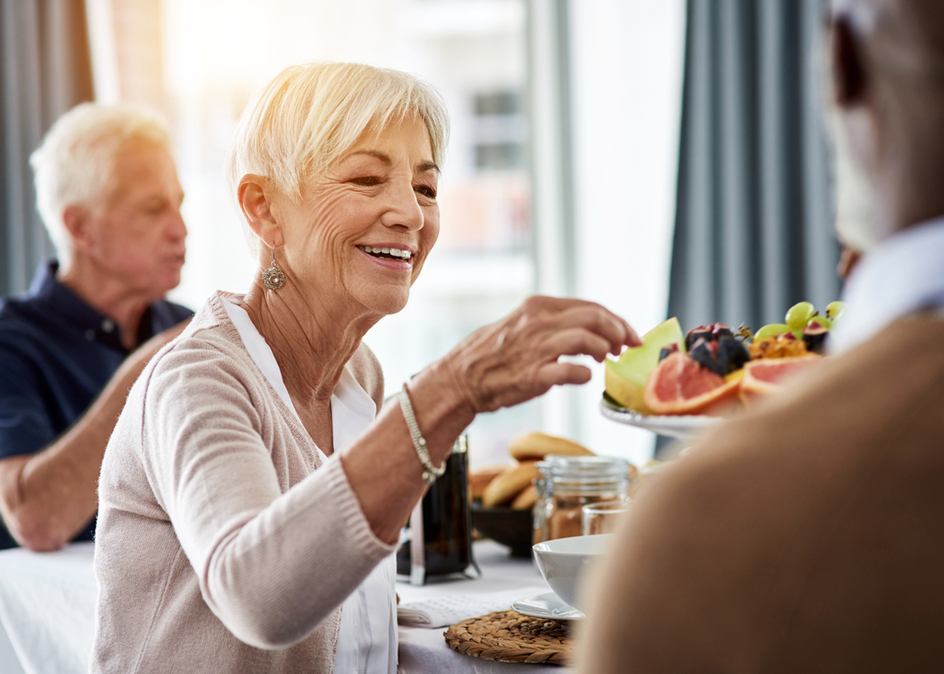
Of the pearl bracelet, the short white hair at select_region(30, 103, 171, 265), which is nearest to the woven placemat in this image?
the pearl bracelet

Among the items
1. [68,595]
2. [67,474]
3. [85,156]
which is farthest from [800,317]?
[85,156]

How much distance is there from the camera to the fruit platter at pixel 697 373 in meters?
0.76

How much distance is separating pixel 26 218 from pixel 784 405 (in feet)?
11.7

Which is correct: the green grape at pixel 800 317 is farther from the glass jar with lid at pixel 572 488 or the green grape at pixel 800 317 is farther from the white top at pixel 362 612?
the white top at pixel 362 612

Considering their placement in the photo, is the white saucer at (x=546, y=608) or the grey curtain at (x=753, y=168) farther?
the grey curtain at (x=753, y=168)

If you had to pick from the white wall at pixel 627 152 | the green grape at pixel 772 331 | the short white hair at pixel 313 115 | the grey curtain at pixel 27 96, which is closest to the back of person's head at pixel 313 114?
the short white hair at pixel 313 115

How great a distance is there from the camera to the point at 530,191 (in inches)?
143

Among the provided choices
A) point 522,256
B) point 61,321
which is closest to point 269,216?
point 61,321

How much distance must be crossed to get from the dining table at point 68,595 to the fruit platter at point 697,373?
436mm

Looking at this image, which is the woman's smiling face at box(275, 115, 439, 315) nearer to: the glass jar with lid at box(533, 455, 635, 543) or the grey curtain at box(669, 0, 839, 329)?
the glass jar with lid at box(533, 455, 635, 543)

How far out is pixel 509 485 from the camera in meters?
1.46

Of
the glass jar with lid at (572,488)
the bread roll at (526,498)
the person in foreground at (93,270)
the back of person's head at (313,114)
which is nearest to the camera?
the back of person's head at (313,114)

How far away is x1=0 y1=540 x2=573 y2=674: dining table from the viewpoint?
1.27m

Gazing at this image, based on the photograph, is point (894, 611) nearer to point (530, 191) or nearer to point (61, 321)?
point (61, 321)
